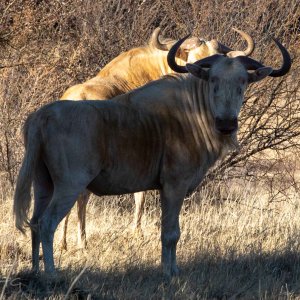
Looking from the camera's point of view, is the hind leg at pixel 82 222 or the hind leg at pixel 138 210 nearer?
the hind leg at pixel 82 222

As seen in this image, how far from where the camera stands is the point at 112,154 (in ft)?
24.8

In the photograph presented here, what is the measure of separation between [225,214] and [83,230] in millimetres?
1975

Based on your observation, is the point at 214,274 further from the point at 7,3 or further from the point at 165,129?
the point at 7,3

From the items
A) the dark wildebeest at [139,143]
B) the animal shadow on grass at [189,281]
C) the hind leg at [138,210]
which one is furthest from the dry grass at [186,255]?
the dark wildebeest at [139,143]

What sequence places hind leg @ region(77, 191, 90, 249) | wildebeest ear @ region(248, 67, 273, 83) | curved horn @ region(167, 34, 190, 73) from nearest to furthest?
wildebeest ear @ region(248, 67, 273, 83), curved horn @ region(167, 34, 190, 73), hind leg @ region(77, 191, 90, 249)

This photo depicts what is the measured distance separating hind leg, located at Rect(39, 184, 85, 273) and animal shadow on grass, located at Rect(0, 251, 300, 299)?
0.72ft

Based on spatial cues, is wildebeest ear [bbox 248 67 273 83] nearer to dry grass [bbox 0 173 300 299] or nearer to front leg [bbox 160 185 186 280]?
front leg [bbox 160 185 186 280]

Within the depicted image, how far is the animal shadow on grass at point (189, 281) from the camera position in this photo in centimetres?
655

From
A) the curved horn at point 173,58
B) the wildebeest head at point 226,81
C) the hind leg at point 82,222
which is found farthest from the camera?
the hind leg at point 82,222

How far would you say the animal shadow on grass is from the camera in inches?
258

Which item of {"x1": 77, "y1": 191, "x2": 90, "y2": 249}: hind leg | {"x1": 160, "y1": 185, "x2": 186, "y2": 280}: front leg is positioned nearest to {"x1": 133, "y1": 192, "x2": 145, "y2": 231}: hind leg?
{"x1": 77, "y1": 191, "x2": 90, "y2": 249}: hind leg

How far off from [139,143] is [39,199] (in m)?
0.95

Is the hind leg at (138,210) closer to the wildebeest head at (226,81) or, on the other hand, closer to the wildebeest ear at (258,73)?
the wildebeest head at (226,81)

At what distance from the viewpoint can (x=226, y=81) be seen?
25.5 feet
